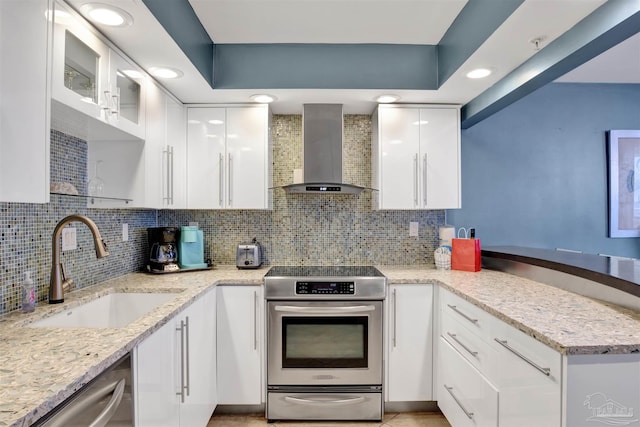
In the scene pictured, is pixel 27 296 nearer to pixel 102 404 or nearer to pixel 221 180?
pixel 102 404

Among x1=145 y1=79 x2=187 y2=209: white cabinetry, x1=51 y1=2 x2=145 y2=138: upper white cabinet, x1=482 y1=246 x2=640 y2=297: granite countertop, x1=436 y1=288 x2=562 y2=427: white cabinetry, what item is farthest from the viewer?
x1=145 y1=79 x2=187 y2=209: white cabinetry

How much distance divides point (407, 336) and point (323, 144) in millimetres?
1488

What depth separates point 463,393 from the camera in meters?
1.87

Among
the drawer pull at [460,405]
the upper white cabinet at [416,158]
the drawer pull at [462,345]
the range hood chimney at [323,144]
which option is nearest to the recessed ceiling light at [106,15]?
the range hood chimney at [323,144]

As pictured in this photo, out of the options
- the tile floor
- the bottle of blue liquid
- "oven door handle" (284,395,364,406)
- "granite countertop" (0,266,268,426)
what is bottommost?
the tile floor

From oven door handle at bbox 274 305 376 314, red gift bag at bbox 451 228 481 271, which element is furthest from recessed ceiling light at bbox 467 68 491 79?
oven door handle at bbox 274 305 376 314

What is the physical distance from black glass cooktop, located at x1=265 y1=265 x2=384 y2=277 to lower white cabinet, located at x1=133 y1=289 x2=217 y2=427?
50 cm

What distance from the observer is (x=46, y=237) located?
165 centimetres

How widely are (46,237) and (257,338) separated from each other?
131cm

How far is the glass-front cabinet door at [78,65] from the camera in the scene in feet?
4.25

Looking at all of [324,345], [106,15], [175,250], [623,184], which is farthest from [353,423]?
[623,184]

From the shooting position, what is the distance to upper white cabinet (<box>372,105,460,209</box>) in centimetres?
262

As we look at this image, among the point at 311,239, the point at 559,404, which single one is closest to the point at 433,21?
the point at 311,239

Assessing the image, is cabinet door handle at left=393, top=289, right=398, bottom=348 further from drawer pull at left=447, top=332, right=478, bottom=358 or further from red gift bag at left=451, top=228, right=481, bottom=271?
red gift bag at left=451, top=228, right=481, bottom=271
